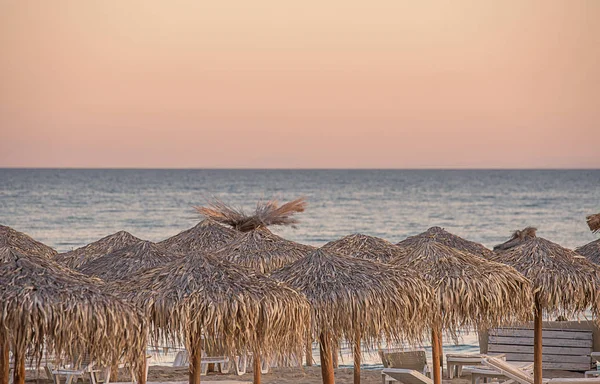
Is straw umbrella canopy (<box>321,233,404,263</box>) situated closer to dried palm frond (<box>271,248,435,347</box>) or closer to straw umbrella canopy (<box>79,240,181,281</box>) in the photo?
straw umbrella canopy (<box>79,240,181,281</box>)

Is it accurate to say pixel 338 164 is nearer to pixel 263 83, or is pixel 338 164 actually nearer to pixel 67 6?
pixel 263 83

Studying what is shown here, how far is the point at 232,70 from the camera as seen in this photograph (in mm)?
59688

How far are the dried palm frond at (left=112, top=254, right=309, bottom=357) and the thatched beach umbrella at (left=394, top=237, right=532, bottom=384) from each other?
1.89m

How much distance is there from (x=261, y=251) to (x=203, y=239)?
2.31 m

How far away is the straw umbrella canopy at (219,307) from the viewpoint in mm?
7453

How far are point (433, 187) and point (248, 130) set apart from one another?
24.4m

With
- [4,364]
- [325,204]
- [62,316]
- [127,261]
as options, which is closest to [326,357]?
[62,316]

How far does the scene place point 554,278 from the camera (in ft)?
32.2

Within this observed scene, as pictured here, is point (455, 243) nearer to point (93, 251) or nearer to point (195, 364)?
point (93, 251)

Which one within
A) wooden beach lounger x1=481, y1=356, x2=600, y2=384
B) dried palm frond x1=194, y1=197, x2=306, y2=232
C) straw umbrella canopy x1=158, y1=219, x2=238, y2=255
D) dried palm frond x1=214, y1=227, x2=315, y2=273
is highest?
dried palm frond x1=194, y1=197, x2=306, y2=232

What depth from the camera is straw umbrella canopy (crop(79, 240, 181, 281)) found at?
1030cm

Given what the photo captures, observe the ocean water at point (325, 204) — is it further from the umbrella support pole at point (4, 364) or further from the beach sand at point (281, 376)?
the umbrella support pole at point (4, 364)

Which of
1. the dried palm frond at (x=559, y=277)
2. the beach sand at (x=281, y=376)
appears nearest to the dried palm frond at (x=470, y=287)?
the dried palm frond at (x=559, y=277)

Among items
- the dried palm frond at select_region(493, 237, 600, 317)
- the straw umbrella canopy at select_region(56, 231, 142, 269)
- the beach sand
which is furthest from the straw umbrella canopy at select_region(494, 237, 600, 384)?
the straw umbrella canopy at select_region(56, 231, 142, 269)
